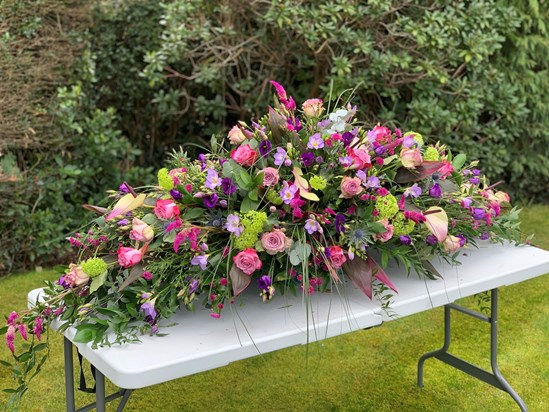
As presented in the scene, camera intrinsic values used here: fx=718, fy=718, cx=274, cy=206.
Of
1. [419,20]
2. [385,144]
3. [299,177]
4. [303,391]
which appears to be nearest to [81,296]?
[299,177]

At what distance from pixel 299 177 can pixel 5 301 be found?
2.80 m

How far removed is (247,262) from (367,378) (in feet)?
5.32

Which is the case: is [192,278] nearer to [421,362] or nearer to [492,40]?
[421,362]

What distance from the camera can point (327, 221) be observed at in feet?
6.25

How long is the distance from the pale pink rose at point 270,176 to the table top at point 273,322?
33 cm

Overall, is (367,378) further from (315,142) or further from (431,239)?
(315,142)

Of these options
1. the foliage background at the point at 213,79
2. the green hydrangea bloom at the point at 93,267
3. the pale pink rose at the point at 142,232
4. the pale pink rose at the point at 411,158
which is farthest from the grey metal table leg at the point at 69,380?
the foliage background at the point at 213,79

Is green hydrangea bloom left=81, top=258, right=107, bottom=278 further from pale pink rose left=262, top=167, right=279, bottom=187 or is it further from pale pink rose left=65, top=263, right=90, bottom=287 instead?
pale pink rose left=262, top=167, right=279, bottom=187

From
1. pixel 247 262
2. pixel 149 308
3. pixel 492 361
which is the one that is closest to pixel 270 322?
pixel 247 262

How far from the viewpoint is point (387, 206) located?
6.36ft

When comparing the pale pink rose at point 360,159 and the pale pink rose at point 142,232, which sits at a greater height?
the pale pink rose at point 360,159

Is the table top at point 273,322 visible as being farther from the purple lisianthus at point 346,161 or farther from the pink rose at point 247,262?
the purple lisianthus at point 346,161

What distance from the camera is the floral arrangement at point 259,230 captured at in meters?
1.84

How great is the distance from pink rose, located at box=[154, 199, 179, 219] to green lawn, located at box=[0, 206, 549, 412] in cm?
131
